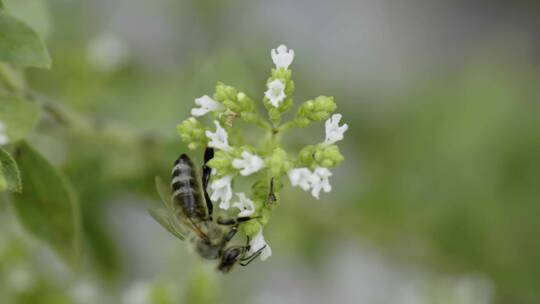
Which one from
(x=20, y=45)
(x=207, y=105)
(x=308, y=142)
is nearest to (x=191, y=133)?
(x=207, y=105)

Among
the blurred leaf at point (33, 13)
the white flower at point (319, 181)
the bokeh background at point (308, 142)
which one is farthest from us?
the bokeh background at point (308, 142)

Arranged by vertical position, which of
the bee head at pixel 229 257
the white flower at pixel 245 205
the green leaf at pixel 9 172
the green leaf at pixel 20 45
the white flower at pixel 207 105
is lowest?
the bee head at pixel 229 257

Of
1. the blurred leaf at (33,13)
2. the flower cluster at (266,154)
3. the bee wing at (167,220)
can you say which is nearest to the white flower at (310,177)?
the flower cluster at (266,154)

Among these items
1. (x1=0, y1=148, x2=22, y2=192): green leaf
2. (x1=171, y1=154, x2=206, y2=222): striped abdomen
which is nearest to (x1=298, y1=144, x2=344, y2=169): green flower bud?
(x1=171, y1=154, x2=206, y2=222): striped abdomen

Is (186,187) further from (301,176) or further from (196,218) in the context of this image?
(301,176)

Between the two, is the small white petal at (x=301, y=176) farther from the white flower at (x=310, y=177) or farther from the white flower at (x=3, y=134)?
the white flower at (x=3, y=134)
